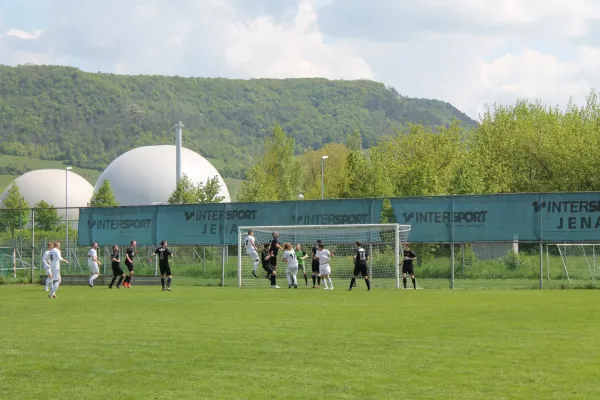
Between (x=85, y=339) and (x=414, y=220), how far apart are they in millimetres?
21903

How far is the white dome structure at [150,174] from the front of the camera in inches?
3713

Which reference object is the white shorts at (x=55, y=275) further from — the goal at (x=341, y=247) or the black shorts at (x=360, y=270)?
the black shorts at (x=360, y=270)

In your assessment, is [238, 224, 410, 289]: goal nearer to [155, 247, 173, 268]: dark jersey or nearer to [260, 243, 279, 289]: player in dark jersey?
[260, 243, 279, 289]: player in dark jersey

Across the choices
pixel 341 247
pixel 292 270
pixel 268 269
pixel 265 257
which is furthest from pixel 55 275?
pixel 341 247

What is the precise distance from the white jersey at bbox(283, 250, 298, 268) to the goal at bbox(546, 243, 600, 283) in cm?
987

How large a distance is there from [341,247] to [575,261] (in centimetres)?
949

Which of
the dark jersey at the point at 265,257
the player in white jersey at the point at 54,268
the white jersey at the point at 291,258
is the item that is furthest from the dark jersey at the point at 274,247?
the player in white jersey at the point at 54,268

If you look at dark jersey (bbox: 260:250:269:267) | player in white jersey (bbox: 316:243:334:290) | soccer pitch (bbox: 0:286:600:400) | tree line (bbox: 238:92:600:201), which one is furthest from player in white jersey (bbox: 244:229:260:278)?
A: tree line (bbox: 238:92:600:201)

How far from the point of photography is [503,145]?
6819 centimetres

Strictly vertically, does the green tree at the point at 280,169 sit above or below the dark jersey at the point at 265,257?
above

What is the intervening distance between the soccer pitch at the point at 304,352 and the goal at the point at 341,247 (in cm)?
1227

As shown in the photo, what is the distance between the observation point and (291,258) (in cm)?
3528

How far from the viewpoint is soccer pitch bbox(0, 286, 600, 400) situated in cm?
1038

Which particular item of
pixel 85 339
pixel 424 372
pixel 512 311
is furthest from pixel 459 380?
pixel 512 311
